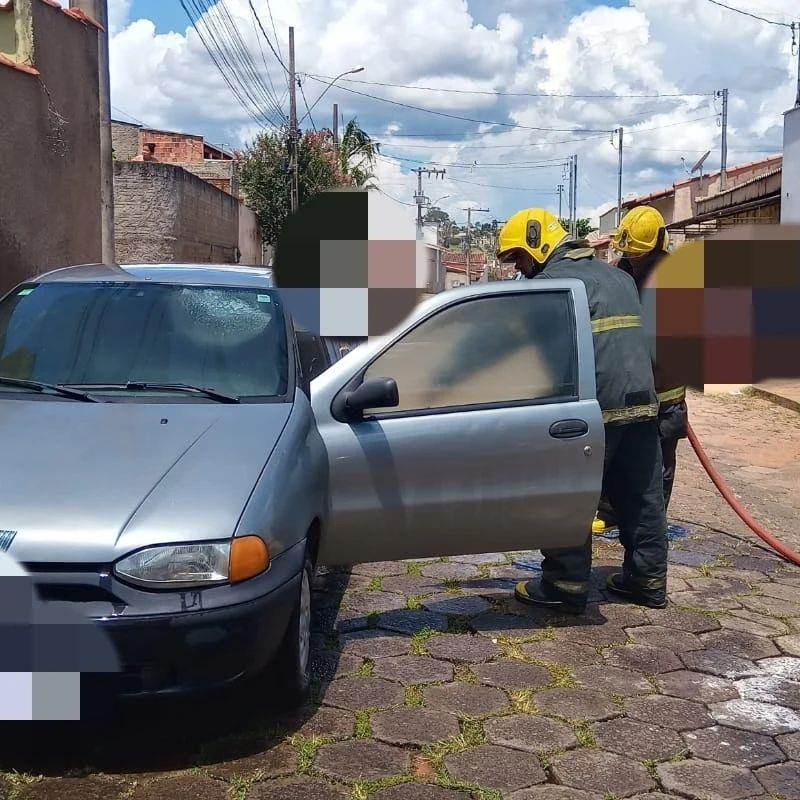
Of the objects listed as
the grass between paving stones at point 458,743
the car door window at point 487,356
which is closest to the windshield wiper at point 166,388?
the car door window at point 487,356

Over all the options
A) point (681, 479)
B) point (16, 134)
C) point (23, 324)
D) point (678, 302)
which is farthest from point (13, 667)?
point (16, 134)

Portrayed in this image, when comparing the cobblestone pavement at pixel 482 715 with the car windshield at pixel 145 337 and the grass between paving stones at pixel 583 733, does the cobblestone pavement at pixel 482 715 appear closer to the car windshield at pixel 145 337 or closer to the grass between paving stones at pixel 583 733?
the grass between paving stones at pixel 583 733

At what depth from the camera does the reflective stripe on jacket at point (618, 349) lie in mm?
4297

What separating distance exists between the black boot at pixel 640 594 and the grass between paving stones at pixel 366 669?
1.49m

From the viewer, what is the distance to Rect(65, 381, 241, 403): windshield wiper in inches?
144

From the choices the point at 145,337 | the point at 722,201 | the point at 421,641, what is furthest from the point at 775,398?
the point at 722,201

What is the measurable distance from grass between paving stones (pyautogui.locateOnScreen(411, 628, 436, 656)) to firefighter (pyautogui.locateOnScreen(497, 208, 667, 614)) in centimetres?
60

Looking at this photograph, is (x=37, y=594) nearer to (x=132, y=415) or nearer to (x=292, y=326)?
(x=132, y=415)

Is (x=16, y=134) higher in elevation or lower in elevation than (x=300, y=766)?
higher

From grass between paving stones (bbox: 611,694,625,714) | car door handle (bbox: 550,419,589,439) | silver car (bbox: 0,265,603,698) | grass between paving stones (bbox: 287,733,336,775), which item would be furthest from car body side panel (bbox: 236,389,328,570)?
grass between paving stones (bbox: 611,694,625,714)

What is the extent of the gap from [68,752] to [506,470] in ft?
6.50

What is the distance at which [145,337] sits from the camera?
3.96m

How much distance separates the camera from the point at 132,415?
3.44 m

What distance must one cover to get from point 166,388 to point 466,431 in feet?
4.05
